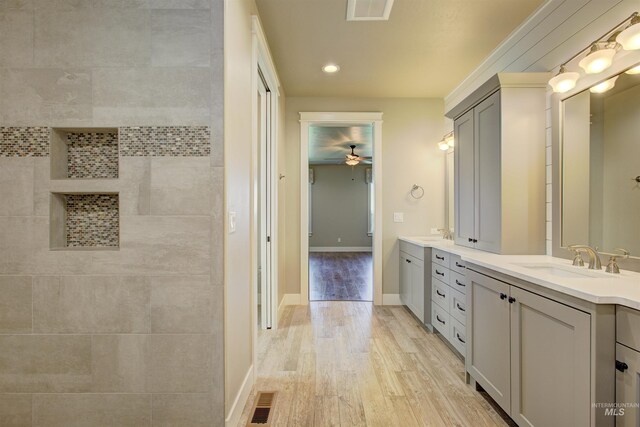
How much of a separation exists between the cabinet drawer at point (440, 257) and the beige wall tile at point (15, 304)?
112 inches

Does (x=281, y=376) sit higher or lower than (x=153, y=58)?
lower

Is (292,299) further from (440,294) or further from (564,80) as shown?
(564,80)

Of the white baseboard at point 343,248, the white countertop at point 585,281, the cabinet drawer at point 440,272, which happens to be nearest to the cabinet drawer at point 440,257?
the cabinet drawer at point 440,272

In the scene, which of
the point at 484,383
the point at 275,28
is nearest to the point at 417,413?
the point at 484,383

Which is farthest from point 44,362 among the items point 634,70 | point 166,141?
point 634,70

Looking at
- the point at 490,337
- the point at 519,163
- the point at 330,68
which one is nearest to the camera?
the point at 490,337

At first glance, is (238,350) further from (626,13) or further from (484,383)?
(626,13)

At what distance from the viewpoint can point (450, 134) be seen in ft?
13.5

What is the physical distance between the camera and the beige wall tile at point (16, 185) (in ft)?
5.64

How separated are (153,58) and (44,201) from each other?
2.91ft

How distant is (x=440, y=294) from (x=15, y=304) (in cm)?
298

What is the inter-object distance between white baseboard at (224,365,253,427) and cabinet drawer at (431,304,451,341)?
1679 mm

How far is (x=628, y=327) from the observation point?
1.23 m

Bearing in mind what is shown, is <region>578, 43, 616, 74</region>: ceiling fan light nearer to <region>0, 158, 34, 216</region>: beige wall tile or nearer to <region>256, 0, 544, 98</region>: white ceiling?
<region>256, 0, 544, 98</region>: white ceiling
